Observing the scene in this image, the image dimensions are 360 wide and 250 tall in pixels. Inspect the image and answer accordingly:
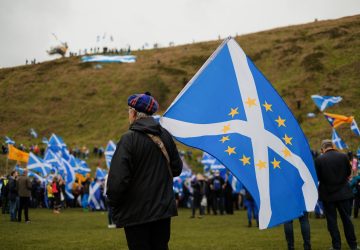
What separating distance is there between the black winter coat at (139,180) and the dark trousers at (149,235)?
80mm

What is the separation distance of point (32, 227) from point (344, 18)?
302 feet

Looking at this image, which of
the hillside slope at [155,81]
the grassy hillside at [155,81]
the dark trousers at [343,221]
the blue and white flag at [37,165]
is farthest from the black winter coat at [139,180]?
the hillside slope at [155,81]

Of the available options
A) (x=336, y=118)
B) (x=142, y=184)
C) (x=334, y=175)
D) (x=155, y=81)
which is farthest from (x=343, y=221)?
(x=155, y=81)

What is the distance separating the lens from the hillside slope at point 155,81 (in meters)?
66.7

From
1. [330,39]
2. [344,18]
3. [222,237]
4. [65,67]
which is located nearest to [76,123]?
[65,67]

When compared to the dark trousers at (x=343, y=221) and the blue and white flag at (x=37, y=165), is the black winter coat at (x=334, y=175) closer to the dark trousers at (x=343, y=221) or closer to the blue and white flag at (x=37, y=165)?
the dark trousers at (x=343, y=221)

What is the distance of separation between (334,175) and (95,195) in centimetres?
2103

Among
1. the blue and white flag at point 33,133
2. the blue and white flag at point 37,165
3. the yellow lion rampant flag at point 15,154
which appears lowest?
the blue and white flag at point 37,165

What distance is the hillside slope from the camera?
66.7 meters

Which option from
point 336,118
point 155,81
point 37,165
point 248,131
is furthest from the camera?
point 155,81

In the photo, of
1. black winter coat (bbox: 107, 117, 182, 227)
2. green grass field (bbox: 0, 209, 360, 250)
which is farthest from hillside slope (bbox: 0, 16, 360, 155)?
black winter coat (bbox: 107, 117, 182, 227)

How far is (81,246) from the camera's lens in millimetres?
11453

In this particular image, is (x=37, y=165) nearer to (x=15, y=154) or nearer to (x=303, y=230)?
(x=15, y=154)

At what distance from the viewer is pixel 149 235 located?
179 inches
